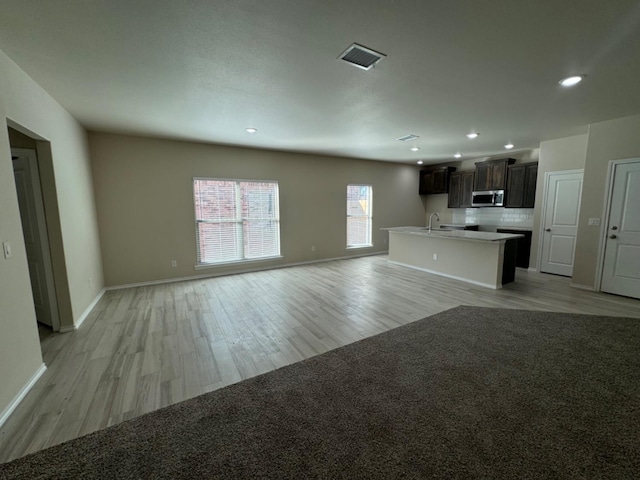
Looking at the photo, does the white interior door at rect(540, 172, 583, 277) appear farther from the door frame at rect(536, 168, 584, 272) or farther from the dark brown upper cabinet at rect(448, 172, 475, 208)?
the dark brown upper cabinet at rect(448, 172, 475, 208)

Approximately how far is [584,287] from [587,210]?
132 centimetres

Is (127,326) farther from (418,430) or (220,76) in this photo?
(418,430)

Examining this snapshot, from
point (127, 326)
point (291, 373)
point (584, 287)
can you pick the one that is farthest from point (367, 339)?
point (584, 287)

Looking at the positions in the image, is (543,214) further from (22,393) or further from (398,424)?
(22,393)

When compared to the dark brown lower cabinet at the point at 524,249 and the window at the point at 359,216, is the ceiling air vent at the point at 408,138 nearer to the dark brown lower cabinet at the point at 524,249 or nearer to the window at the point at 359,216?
the window at the point at 359,216

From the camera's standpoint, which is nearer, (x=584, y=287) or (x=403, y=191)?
(x=584, y=287)

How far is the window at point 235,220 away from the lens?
5.39 metres

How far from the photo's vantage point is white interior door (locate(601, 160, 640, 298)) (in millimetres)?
Answer: 3994

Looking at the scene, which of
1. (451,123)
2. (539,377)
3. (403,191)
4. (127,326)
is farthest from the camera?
(403,191)

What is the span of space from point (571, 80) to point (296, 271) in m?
5.05

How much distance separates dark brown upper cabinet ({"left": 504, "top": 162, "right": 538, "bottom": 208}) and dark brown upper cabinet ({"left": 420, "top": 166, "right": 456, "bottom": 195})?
1.70m

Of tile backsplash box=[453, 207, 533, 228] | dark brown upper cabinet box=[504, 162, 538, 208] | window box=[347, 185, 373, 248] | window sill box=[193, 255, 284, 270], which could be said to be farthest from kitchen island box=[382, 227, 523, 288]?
window sill box=[193, 255, 284, 270]

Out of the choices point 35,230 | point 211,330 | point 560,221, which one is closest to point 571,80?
point 560,221

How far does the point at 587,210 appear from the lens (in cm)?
447
